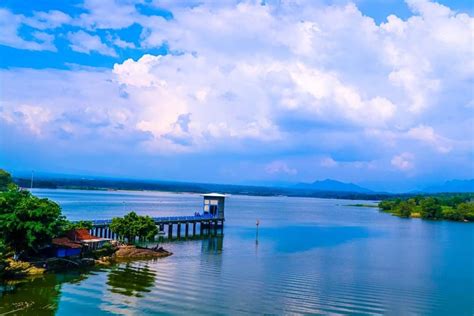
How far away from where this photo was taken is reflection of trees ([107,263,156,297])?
33622 mm

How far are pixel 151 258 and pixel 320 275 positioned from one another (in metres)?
16.5

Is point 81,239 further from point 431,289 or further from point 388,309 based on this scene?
point 431,289

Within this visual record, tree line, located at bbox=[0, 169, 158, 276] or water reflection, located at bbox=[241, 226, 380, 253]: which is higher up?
tree line, located at bbox=[0, 169, 158, 276]

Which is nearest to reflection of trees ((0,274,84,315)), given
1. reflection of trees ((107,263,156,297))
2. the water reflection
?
reflection of trees ((107,263,156,297))

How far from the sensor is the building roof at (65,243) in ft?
134

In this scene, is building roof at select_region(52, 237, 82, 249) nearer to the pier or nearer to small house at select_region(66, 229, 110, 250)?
small house at select_region(66, 229, 110, 250)

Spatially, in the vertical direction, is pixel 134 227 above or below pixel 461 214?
below

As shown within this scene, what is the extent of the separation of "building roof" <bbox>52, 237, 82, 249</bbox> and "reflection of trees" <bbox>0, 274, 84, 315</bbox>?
4.09 meters

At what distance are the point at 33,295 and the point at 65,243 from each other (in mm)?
10327

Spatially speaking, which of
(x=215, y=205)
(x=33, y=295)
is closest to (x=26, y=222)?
(x=33, y=295)

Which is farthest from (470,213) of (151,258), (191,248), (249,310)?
(249,310)

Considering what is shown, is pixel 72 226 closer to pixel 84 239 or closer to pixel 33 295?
pixel 84 239

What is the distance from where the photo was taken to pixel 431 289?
Answer: 38062 mm

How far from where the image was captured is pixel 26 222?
119 feet
